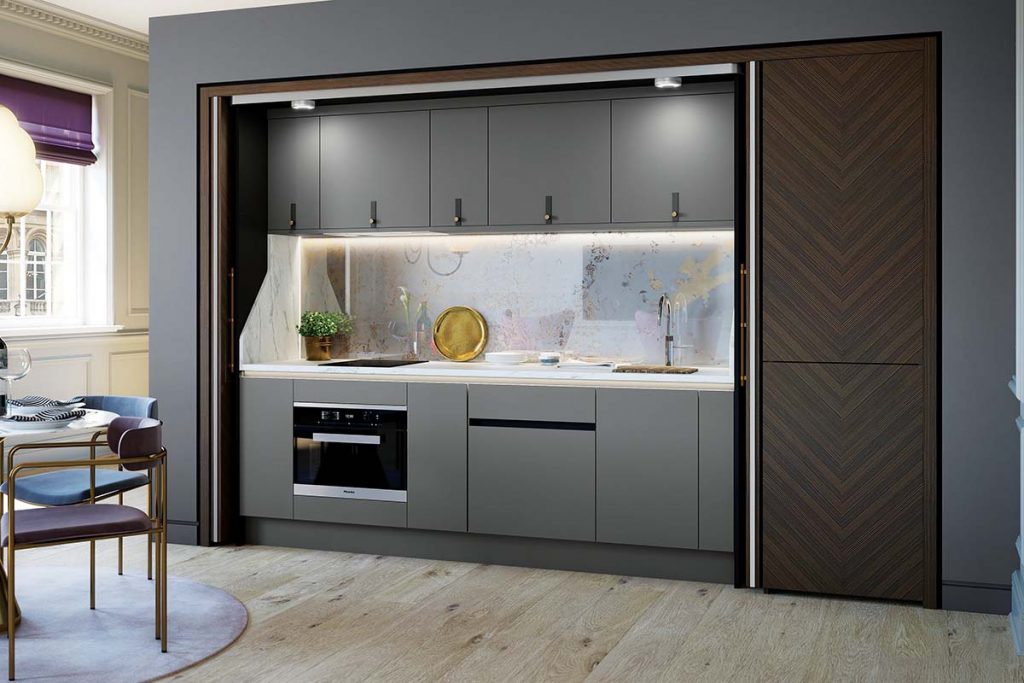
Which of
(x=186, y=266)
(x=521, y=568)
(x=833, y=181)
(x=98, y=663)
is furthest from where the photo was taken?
(x=186, y=266)

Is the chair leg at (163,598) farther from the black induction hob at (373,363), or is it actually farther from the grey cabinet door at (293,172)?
the grey cabinet door at (293,172)

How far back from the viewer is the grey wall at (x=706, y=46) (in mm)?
3844

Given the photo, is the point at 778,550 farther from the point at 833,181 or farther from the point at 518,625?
the point at 833,181

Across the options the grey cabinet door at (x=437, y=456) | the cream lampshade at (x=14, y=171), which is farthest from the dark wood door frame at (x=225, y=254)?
the cream lampshade at (x=14, y=171)

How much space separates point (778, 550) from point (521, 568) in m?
1.13

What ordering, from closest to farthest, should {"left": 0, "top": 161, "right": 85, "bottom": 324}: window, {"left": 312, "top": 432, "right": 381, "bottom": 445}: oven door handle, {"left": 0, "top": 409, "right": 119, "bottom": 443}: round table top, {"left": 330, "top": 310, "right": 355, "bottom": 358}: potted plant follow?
{"left": 0, "top": 409, "right": 119, "bottom": 443}: round table top → {"left": 312, "top": 432, "right": 381, "bottom": 445}: oven door handle → {"left": 330, "top": 310, "right": 355, "bottom": 358}: potted plant → {"left": 0, "top": 161, "right": 85, "bottom": 324}: window

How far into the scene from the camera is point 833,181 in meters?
4.04

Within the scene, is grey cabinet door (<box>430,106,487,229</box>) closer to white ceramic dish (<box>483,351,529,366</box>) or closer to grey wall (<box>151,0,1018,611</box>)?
grey wall (<box>151,0,1018,611</box>)

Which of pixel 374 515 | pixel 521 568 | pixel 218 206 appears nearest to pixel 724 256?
pixel 521 568

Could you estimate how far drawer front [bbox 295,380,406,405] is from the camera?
4750mm

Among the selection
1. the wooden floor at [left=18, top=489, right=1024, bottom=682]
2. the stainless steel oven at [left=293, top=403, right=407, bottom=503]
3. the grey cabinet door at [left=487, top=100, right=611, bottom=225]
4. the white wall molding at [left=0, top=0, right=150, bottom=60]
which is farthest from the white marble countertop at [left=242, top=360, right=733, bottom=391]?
the white wall molding at [left=0, top=0, right=150, bottom=60]

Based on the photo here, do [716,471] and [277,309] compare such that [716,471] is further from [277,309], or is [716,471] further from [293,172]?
[293,172]

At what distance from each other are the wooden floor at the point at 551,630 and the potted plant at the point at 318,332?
1154 millimetres

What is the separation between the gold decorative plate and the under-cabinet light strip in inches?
46.2
